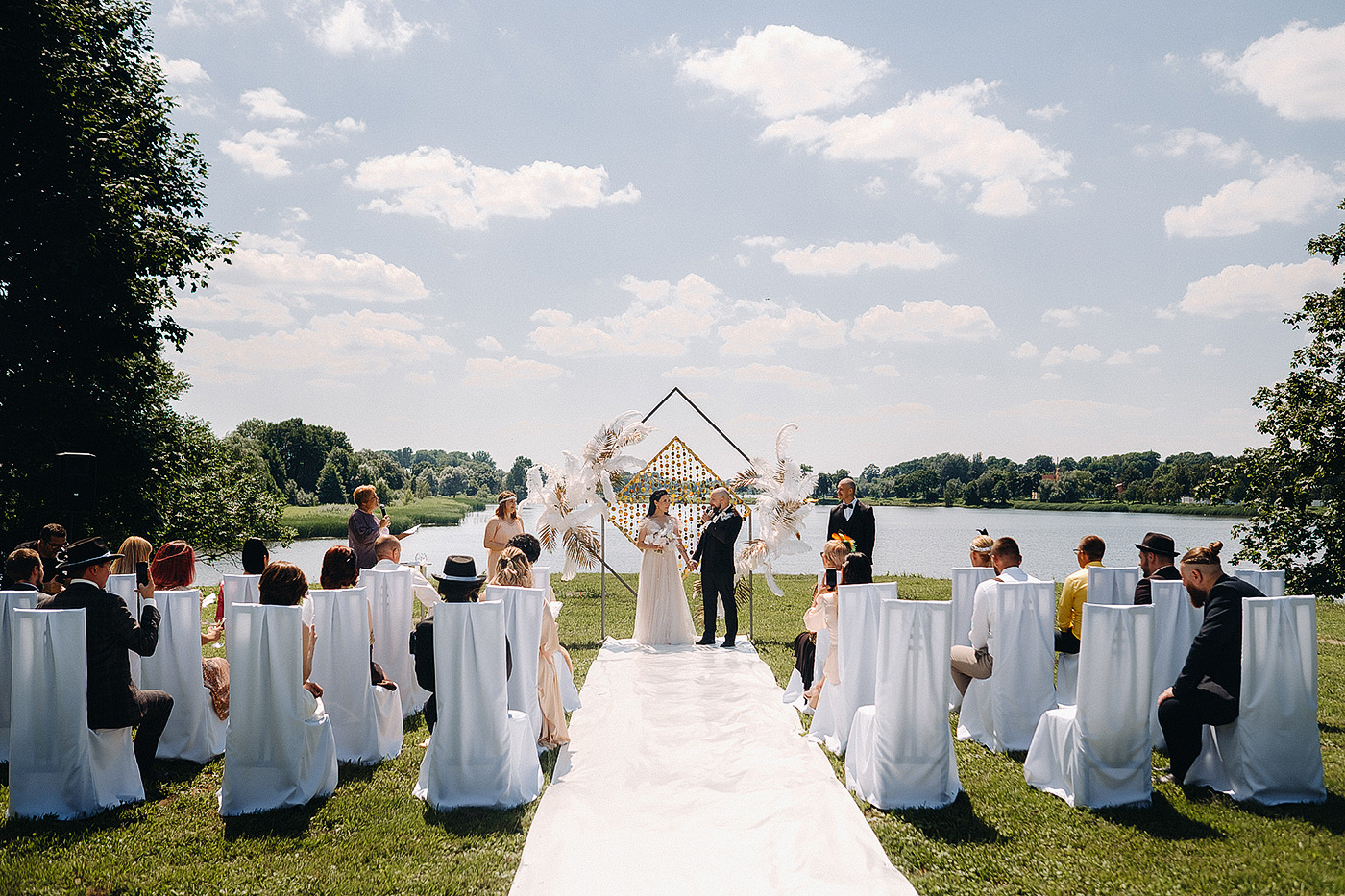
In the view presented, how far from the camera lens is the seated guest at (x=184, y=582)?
5.40 meters

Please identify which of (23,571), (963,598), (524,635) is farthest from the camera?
(963,598)

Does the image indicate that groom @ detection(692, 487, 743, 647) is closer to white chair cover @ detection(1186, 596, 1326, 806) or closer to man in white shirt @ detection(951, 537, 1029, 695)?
man in white shirt @ detection(951, 537, 1029, 695)

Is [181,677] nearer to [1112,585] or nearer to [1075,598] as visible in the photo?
[1075,598]

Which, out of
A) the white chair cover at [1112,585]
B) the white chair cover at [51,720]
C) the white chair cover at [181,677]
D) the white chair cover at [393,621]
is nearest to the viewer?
the white chair cover at [51,720]

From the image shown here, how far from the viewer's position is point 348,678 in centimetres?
520

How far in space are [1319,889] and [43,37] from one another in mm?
15778

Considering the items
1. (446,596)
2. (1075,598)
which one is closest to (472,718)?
(446,596)

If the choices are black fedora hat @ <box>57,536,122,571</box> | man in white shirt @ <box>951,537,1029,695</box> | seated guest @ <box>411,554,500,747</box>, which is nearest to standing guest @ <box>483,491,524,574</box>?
seated guest @ <box>411,554,500,747</box>

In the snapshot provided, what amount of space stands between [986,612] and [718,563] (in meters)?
4.28

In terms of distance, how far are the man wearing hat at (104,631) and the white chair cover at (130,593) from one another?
86 centimetres

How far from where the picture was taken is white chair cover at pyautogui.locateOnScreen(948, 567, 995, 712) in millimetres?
6395

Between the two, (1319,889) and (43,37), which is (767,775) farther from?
(43,37)

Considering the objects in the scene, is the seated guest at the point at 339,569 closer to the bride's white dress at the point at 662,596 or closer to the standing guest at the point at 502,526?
the standing guest at the point at 502,526

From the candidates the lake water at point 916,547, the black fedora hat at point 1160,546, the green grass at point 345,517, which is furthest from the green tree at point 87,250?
the green grass at point 345,517
